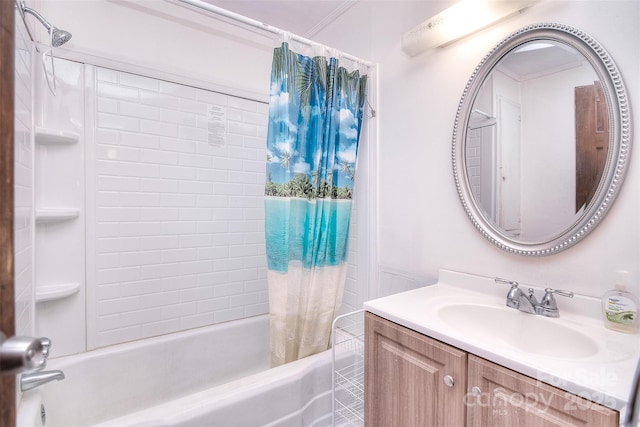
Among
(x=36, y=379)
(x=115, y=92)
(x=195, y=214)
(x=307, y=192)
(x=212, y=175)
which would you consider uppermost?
(x=115, y=92)

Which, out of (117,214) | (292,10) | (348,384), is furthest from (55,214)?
(292,10)

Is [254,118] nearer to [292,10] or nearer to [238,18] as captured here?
[292,10]

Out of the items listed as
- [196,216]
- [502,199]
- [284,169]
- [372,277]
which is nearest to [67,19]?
[196,216]

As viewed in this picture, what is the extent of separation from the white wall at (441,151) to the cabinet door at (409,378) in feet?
1.74

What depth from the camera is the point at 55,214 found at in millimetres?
1487

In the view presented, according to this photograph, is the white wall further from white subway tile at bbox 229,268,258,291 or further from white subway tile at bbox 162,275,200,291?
white subway tile at bbox 162,275,200,291

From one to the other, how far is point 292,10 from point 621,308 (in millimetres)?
2302

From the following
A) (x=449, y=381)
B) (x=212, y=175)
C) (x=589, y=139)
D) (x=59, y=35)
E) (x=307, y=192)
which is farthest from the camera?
(x=212, y=175)

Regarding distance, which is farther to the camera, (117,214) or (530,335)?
(117,214)

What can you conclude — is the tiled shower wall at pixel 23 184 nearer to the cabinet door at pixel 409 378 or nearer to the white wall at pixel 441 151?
the cabinet door at pixel 409 378

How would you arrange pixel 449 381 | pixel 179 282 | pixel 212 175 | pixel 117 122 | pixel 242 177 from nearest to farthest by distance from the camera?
pixel 449 381 → pixel 117 122 → pixel 179 282 → pixel 212 175 → pixel 242 177

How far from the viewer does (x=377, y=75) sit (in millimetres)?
1839

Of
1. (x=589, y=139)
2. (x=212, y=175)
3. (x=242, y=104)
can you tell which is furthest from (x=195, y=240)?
(x=589, y=139)

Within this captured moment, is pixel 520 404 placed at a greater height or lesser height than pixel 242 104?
lesser
